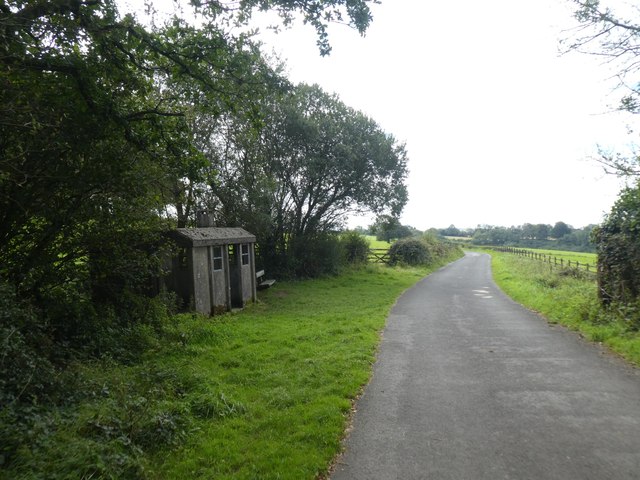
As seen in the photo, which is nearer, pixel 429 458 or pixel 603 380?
pixel 429 458

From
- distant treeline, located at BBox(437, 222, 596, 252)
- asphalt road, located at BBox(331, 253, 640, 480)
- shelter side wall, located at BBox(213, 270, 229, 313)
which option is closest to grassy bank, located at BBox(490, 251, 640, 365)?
asphalt road, located at BBox(331, 253, 640, 480)

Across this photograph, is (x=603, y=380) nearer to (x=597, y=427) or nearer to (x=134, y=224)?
(x=597, y=427)

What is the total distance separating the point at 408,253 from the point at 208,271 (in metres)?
27.9

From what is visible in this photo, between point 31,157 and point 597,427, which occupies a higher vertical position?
point 31,157

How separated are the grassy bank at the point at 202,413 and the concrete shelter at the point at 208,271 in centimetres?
227

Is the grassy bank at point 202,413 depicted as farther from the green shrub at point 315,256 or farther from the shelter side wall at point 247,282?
the green shrub at point 315,256

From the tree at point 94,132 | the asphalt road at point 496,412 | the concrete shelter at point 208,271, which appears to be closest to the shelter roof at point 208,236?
the concrete shelter at point 208,271

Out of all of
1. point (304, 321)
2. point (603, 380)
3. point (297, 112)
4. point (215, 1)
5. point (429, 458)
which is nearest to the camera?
point (429, 458)

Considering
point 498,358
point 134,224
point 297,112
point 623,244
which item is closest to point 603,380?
point 498,358

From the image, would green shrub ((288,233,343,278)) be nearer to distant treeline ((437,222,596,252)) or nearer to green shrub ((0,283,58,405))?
green shrub ((0,283,58,405))

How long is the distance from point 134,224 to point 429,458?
618 centimetres

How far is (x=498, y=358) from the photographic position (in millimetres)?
7781

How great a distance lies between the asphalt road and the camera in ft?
13.1

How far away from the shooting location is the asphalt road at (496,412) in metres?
3.98
